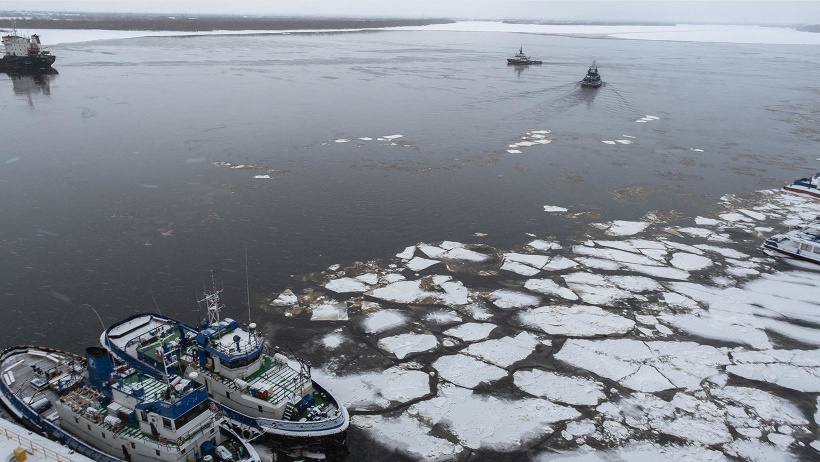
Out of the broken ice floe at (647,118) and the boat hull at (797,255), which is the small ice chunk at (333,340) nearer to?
the boat hull at (797,255)

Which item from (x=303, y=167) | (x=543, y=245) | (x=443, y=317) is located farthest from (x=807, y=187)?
(x=303, y=167)

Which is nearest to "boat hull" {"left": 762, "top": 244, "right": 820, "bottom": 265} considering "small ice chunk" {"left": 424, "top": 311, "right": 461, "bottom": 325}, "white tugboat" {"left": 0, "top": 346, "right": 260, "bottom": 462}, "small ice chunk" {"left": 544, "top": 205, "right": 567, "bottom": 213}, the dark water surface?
the dark water surface

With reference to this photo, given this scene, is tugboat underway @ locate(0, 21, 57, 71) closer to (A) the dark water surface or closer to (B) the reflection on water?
(B) the reflection on water

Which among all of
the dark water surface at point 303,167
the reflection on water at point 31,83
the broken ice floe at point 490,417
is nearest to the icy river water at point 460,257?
the broken ice floe at point 490,417

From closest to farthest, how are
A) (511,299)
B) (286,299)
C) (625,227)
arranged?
(286,299)
(511,299)
(625,227)

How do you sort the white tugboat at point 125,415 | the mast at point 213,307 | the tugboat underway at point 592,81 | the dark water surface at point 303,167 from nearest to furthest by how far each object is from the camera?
the white tugboat at point 125,415, the mast at point 213,307, the dark water surface at point 303,167, the tugboat underway at point 592,81

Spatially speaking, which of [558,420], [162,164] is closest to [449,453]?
[558,420]

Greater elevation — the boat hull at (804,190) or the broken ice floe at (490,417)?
the boat hull at (804,190)

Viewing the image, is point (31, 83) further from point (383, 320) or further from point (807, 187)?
point (807, 187)
